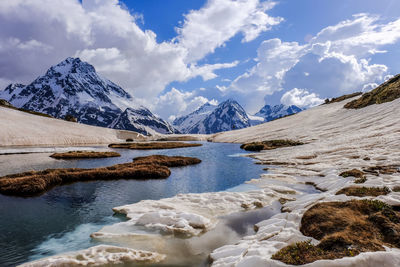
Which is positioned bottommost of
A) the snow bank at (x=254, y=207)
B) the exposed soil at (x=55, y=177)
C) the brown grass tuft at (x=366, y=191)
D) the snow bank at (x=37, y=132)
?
the snow bank at (x=254, y=207)

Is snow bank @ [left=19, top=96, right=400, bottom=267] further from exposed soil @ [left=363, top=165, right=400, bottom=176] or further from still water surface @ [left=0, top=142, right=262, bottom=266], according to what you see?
still water surface @ [left=0, top=142, right=262, bottom=266]

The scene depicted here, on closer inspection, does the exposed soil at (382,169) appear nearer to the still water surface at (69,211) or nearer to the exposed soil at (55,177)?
the still water surface at (69,211)

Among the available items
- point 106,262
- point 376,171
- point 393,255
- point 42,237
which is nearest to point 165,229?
point 106,262

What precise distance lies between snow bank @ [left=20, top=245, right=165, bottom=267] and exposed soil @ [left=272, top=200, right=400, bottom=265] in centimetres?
566

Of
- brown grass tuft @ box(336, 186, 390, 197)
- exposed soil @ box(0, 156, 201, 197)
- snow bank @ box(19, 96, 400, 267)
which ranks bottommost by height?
snow bank @ box(19, 96, 400, 267)

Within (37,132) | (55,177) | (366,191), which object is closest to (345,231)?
(366,191)

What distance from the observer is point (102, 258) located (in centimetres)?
956

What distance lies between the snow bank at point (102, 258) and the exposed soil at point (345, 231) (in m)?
5.66

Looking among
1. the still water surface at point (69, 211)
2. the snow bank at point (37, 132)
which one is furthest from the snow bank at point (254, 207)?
the snow bank at point (37, 132)

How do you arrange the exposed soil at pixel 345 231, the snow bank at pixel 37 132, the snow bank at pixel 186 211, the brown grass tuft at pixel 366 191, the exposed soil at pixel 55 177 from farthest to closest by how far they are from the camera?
the snow bank at pixel 37 132 → the exposed soil at pixel 55 177 → the brown grass tuft at pixel 366 191 → the snow bank at pixel 186 211 → the exposed soil at pixel 345 231

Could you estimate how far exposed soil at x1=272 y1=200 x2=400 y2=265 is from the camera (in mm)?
7809

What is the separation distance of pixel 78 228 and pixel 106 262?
5078 millimetres

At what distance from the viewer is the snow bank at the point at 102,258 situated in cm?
915

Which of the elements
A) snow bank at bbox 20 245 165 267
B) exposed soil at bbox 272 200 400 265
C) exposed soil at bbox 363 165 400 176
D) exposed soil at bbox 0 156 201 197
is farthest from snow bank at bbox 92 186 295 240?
exposed soil at bbox 0 156 201 197
